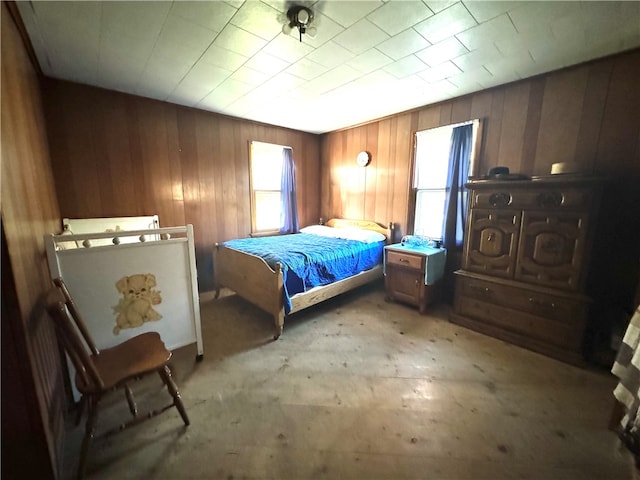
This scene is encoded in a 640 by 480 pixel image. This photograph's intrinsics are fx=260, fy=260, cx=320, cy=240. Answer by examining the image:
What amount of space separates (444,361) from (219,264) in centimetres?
261

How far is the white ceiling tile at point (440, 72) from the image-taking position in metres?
2.26

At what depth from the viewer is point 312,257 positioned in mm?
2721

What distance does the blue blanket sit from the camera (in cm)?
250

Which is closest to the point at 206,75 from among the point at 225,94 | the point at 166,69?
the point at 166,69

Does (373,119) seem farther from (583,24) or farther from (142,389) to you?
(142,389)

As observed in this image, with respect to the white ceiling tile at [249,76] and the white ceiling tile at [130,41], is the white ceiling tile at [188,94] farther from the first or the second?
the white ceiling tile at [130,41]

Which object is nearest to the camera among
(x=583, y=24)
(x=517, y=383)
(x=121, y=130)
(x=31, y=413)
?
(x=31, y=413)

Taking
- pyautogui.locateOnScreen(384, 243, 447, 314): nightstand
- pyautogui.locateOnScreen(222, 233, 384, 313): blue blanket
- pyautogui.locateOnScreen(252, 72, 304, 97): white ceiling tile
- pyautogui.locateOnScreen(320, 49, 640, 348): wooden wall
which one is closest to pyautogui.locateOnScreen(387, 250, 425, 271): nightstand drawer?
pyautogui.locateOnScreen(384, 243, 447, 314): nightstand

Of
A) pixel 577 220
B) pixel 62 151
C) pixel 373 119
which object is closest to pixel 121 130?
pixel 62 151

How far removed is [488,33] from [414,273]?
2.17 meters

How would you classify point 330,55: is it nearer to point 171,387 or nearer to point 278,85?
point 278,85

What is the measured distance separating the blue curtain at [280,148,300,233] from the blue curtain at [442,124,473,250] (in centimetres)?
235

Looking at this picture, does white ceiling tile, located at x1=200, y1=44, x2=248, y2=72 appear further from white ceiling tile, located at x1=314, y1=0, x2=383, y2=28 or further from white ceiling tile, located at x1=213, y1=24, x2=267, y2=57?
white ceiling tile, located at x1=314, y1=0, x2=383, y2=28

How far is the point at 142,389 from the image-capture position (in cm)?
180
